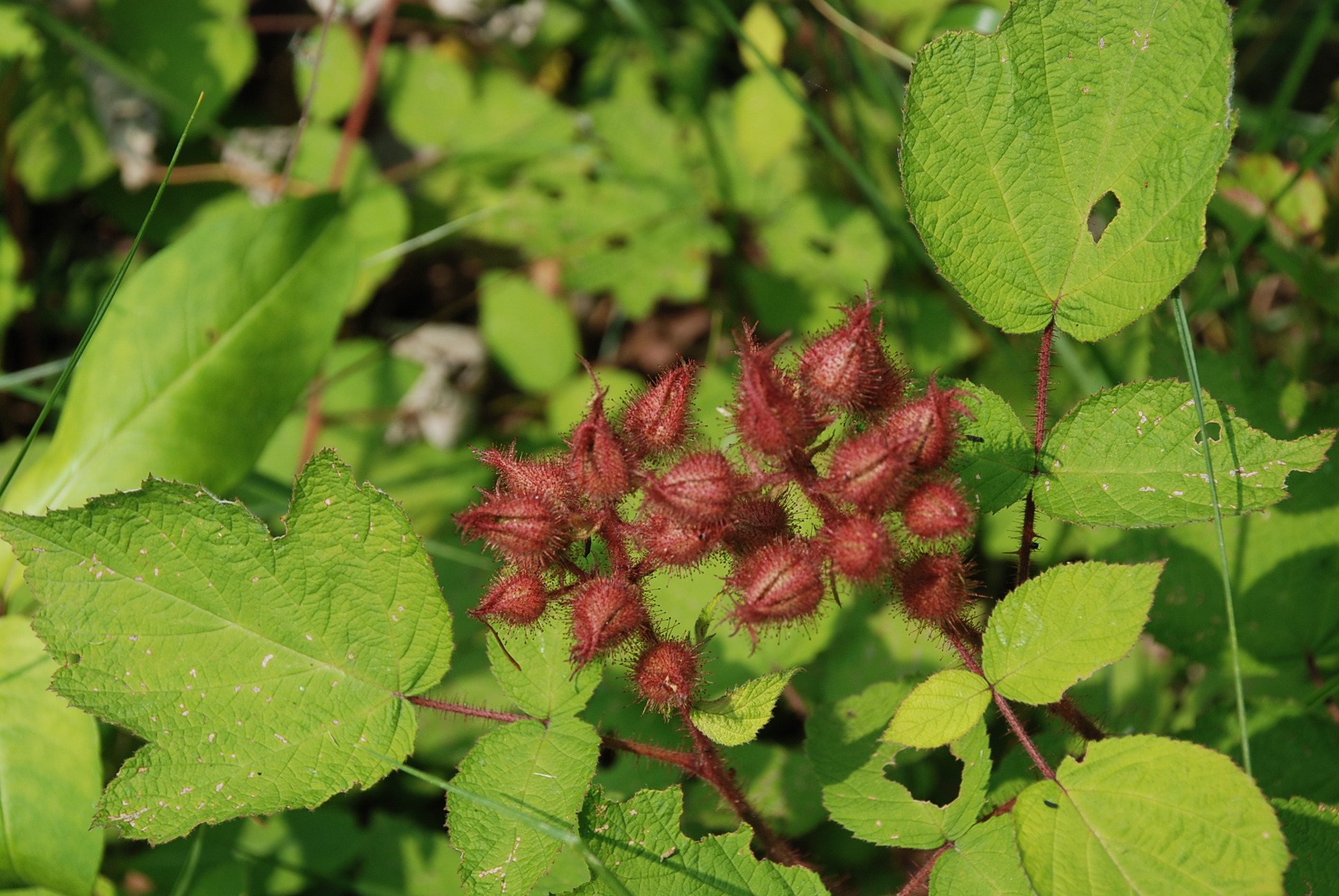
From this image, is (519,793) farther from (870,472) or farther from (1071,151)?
(1071,151)

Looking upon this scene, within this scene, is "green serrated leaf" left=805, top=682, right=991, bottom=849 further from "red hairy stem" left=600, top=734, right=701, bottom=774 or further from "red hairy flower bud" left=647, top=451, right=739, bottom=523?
"red hairy flower bud" left=647, top=451, right=739, bottom=523

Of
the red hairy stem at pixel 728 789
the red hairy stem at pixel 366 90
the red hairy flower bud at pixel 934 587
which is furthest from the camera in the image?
the red hairy stem at pixel 366 90

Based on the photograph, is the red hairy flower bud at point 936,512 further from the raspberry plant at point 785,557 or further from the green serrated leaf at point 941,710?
the green serrated leaf at point 941,710

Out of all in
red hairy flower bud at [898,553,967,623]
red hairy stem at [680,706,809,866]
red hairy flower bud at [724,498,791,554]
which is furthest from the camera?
red hairy stem at [680,706,809,866]

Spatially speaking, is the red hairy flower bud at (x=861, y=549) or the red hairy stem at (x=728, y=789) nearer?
the red hairy flower bud at (x=861, y=549)

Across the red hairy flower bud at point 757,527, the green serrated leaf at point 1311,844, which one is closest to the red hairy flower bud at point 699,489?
the red hairy flower bud at point 757,527

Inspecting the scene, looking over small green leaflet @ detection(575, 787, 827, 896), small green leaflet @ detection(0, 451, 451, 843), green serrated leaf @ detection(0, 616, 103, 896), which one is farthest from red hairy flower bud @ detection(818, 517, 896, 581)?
green serrated leaf @ detection(0, 616, 103, 896)

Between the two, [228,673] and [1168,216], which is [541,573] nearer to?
[228,673]
